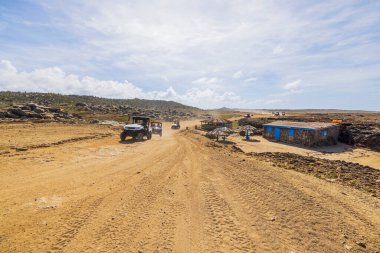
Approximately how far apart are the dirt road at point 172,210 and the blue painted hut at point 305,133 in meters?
22.7

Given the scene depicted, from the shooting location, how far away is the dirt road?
23.2ft

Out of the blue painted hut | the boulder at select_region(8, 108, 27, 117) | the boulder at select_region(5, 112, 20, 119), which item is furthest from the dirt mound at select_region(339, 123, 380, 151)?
the boulder at select_region(5, 112, 20, 119)

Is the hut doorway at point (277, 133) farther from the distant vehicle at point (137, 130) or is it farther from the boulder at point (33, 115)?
the boulder at point (33, 115)

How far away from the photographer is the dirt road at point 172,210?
7086mm

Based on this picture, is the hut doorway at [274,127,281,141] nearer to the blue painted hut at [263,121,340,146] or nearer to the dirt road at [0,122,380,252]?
the blue painted hut at [263,121,340,146]

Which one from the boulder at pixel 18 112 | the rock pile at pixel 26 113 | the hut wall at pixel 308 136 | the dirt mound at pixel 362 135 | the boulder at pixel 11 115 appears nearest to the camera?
the hut wall at pixel 308 136

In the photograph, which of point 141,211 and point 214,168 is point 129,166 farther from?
point 141,211

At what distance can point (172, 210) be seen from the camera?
923cm

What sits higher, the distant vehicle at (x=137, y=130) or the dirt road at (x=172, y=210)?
the distant vehicle at (x=137, y=130)

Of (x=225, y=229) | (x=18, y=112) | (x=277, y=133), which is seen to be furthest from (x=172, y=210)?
(x=18, y=112)

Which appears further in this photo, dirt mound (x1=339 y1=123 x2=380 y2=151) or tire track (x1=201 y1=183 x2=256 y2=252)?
dirt mound (x1=339 y1=123 x2=380 y2=151)

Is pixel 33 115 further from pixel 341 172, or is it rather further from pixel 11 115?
pixel 341 172

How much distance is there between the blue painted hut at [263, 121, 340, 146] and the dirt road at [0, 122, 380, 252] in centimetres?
2266

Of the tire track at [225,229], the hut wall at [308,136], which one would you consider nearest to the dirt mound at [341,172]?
the tire track at [225,229]
